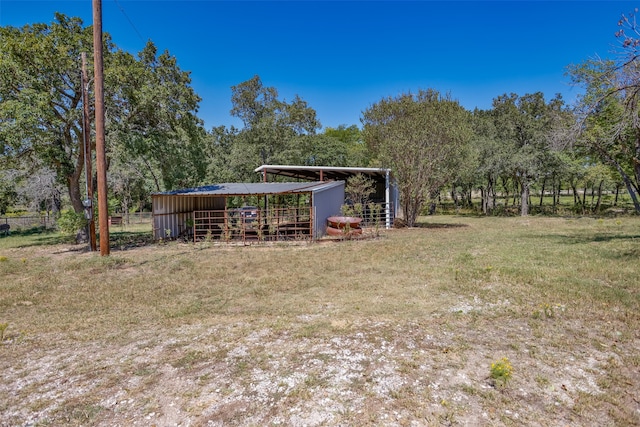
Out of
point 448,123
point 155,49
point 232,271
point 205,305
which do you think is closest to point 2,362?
point 205,305

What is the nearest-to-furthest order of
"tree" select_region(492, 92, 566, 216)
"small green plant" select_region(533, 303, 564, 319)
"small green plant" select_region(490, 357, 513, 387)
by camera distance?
"small green plant" select_region(490, 357, 513, 387) < "small green plant" select_region(533, 303, 564, 319) < "tree" select_region(492, 92, 566, 216)

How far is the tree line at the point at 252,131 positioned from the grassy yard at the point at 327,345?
446 cm

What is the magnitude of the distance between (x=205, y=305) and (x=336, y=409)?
3.60m

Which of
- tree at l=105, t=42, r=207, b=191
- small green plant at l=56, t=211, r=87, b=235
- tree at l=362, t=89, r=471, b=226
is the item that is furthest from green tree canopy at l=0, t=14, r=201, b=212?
tree at l=362, t=89, r=471, b=226

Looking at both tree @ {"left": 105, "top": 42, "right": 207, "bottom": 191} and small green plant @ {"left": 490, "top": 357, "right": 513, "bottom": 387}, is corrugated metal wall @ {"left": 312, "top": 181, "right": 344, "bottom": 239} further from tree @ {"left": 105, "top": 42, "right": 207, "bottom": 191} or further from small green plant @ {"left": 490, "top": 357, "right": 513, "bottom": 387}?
small green plant @ {"left": 490, "top": 357, "right": 513, "bottom": 387}

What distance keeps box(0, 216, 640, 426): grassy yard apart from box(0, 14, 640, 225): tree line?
4.46m

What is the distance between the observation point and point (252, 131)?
91.0 feet

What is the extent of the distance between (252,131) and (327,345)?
2584 centimetres

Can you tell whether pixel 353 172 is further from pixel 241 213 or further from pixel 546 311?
pixel 546 311

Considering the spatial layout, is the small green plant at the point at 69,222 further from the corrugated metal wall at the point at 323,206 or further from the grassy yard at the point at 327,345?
the corrugated metal wall at the point at 323,206

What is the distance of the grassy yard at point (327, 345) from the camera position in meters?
2.72

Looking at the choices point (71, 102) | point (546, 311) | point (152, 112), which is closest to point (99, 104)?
point (152, 112)

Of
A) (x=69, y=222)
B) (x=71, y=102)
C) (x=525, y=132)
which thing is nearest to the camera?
(x=69, y=222)

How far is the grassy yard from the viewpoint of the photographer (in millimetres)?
2721
